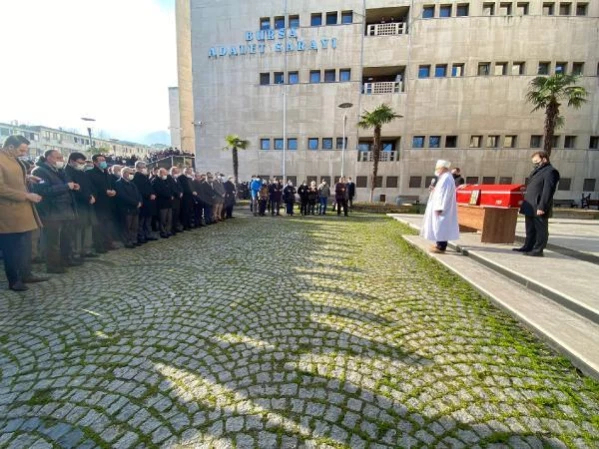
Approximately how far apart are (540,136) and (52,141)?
9515cm

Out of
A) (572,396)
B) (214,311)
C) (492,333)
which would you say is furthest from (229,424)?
(492,333)

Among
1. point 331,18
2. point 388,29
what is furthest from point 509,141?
point 331,18

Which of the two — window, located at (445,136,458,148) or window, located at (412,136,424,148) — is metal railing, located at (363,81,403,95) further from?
window, located at (445,136,458,148)

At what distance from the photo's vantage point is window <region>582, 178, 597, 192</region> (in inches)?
981

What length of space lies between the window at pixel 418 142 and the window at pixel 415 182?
2.97 meters

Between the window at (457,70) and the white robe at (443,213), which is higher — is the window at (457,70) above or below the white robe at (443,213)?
above

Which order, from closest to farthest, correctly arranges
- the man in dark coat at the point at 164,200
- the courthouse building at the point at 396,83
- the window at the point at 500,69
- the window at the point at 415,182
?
the man in dark coat at the point at 164,200 → the courthouse building at the point at 396,83 → the window at the point at 500,69 → the window at the point at 415,182

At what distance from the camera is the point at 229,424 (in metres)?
1.79

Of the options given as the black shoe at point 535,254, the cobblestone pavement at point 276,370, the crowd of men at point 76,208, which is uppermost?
the crowd of men at point 76,208

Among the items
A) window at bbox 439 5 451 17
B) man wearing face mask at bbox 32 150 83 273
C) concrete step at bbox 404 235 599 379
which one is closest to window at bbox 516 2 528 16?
window at bbox 439 5 451 17

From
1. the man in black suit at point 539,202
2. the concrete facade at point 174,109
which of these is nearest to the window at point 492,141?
the man in black suit at point 539,202

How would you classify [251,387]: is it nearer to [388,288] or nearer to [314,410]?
[314,410]

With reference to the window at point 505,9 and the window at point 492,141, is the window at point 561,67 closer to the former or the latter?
the window at point 505,9

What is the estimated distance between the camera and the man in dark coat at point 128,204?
6389 millimetres
